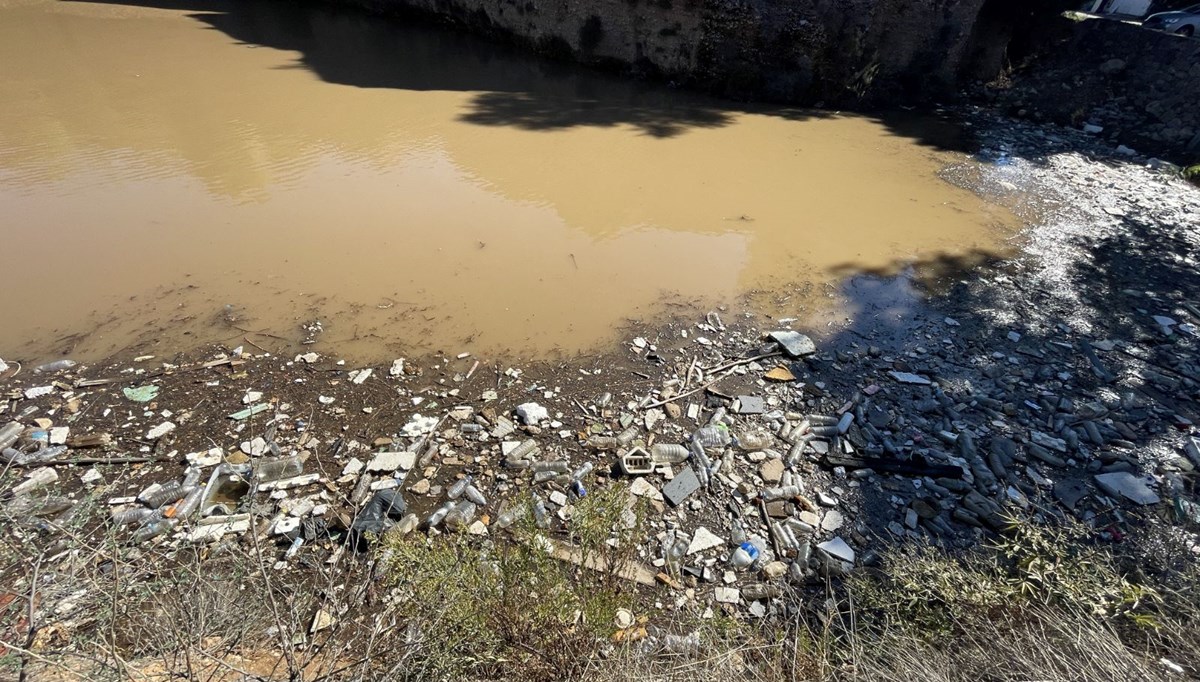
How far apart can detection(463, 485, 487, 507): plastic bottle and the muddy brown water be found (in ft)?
3.93

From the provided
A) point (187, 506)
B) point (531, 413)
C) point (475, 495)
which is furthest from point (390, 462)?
point (187, 506)

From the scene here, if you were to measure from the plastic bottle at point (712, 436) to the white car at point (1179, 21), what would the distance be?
11.7 m

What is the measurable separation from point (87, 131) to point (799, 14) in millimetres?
9573

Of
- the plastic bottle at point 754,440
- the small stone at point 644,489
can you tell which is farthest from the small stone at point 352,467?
the plastic bottle at point 754,440

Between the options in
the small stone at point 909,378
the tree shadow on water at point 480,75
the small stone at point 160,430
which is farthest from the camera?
the tree shadow on water at point 480,75

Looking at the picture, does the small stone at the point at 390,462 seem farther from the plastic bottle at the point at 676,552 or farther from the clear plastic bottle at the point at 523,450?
the plastic bottle at the point at 676,552

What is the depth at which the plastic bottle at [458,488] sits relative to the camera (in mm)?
2849

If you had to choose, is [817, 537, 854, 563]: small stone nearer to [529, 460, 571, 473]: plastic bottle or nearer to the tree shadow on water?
[529, 460, 571, 473]: plastic bottle

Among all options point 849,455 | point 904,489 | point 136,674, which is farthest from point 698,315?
point 136,674

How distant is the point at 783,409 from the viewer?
3.42 m

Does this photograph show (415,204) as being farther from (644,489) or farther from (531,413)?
(644,489)

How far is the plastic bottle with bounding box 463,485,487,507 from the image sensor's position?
9.25 feet

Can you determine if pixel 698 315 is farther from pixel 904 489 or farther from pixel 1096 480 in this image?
pixel 1096 480

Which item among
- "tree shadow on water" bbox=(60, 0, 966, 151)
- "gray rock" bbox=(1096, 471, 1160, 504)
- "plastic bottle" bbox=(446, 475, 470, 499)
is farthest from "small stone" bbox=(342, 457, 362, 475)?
"tree shadow on water" bbox=(60, 0, 966, 151)
